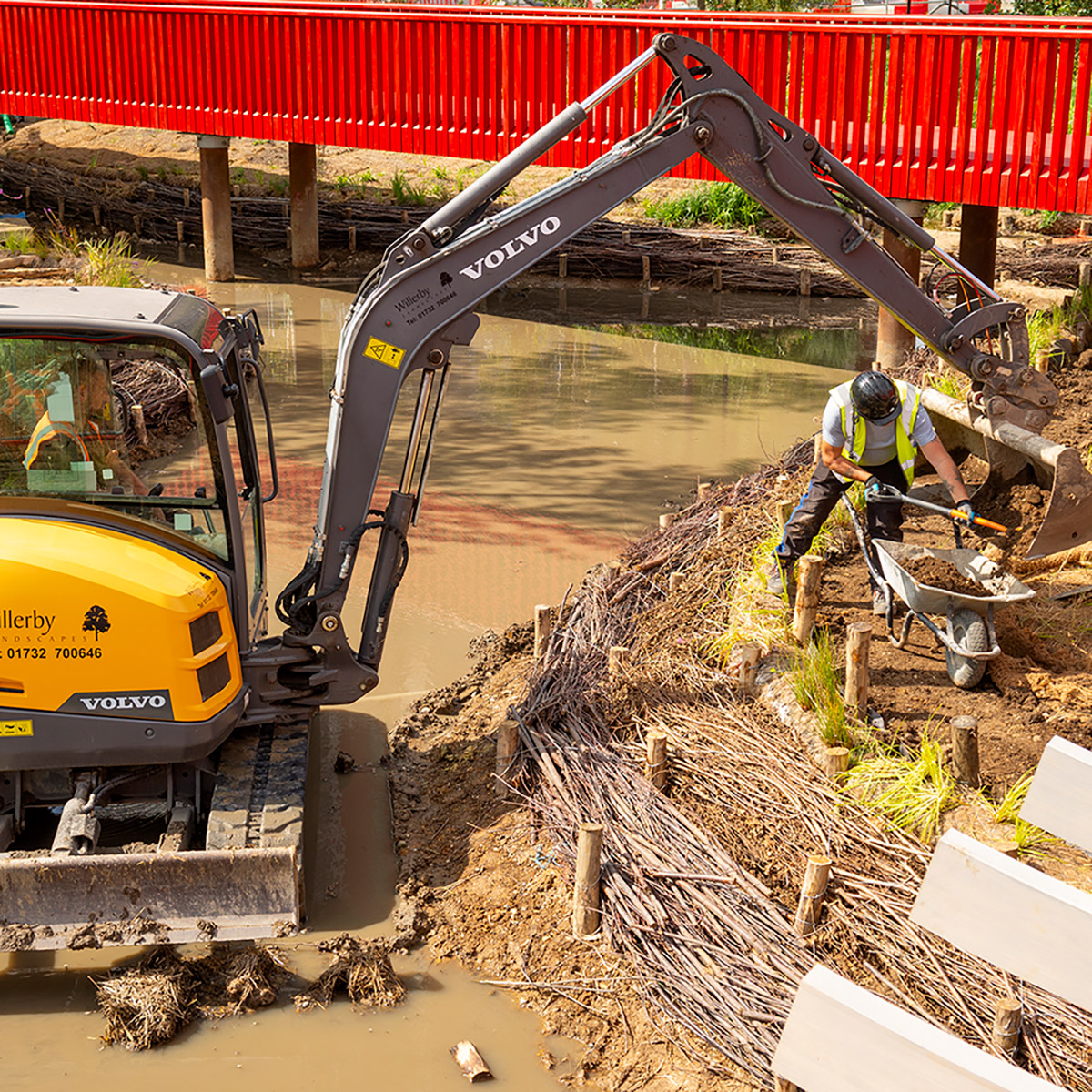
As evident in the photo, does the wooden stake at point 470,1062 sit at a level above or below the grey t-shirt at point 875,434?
below

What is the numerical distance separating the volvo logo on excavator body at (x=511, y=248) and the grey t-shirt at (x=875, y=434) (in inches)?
82.2

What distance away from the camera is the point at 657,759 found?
19.9 ft

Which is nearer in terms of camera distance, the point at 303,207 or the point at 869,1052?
the point at 869,1052

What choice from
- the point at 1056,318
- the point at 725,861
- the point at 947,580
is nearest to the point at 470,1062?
the point at 725,861

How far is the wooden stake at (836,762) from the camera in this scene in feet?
18.8

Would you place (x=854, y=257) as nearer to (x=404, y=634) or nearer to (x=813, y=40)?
(x=404, y=634)

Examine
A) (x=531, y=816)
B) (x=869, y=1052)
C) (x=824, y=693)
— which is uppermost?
(x=869, y=1052)

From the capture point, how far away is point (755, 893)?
17.1 ft

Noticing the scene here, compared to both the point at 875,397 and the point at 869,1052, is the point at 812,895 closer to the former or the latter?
the point at 875,397

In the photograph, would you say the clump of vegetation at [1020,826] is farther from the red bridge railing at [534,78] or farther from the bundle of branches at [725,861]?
the red bridge railing at [534,78]

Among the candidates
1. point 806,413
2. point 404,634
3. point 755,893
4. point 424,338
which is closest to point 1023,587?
point 755,893

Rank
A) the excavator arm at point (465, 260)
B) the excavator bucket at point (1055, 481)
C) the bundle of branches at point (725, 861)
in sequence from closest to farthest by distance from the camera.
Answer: the bundle of branches at point (725, 861) < the excavator arm at point (465, 260) < the excavator bucket at point (1055, 481)

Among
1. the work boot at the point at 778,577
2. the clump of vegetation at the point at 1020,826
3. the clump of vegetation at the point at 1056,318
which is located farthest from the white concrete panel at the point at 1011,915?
the clump of vegetation at the point at 1056,318

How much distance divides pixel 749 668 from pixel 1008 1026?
9.13 feet
